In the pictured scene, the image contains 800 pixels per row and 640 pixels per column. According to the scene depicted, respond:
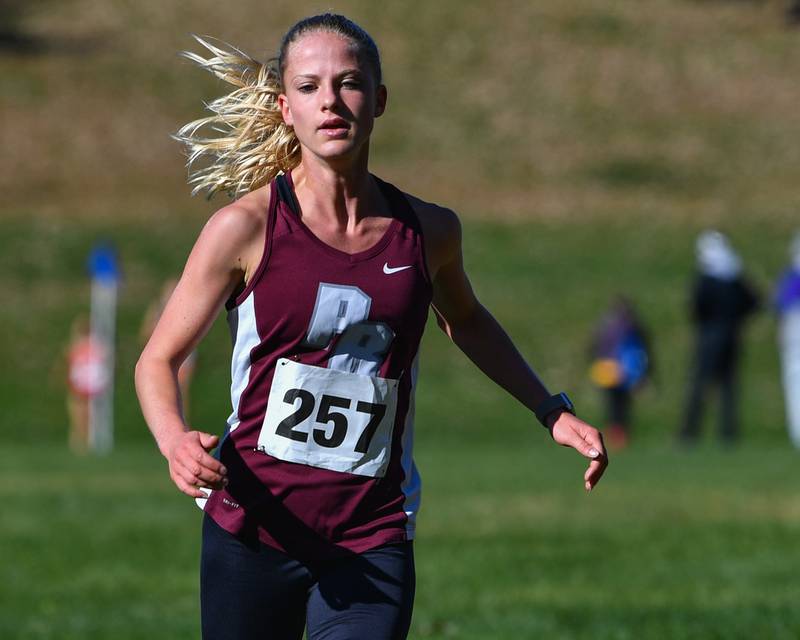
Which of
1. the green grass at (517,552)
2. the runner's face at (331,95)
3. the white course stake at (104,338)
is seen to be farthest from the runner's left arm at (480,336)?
the white course stake at (104,338)

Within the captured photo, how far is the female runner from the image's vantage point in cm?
437

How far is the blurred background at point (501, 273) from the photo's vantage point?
10461 mm

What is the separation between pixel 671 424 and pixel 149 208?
19772mm

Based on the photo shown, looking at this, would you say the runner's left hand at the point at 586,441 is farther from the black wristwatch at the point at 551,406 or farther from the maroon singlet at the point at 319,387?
the maroon singlet at the point at 319,387

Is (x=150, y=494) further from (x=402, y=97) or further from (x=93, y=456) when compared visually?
(x=402, y=97)

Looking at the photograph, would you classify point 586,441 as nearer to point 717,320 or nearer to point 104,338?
point 717,320

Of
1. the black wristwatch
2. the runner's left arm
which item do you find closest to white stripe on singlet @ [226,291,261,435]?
the runner's left arm

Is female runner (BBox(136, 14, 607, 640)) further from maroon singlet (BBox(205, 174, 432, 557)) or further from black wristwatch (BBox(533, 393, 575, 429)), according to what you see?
black wristwatch (BBox(533, 393, 575, 429))

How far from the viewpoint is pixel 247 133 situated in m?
4.80

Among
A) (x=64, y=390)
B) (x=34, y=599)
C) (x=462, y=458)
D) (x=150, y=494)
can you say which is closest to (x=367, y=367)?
(x=34, y=599)

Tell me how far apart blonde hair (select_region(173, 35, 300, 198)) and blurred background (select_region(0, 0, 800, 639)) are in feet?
3.70

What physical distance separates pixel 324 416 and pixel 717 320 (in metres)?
20.1

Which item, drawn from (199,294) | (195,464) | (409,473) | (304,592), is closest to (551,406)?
(409,473)

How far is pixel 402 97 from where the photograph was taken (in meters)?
59.7
